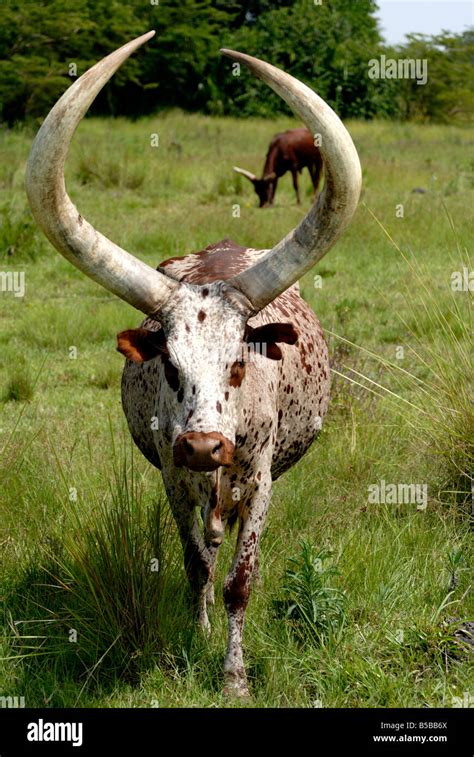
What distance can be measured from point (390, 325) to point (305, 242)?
5.57m

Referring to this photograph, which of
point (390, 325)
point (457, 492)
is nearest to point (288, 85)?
point (457, 492)

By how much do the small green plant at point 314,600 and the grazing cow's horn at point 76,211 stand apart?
1.29 metres

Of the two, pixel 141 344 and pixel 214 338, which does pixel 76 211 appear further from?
pixel 214 338

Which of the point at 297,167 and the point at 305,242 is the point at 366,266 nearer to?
the point at 297,167

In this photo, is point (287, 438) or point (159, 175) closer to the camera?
point (287, 438)

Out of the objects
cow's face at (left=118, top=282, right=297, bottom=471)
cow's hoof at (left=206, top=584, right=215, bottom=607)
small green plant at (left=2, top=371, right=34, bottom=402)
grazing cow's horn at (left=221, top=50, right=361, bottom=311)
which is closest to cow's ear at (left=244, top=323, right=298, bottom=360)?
cow's face at (left=118, top=282, right=297, bottom=471)

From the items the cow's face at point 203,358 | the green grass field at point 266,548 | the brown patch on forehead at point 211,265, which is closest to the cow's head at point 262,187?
the green grass field at point 266,548

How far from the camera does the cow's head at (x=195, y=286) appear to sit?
126 inches

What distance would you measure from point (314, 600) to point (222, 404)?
114cm

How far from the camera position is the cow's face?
3.21 meters

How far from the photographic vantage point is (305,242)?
11.5ft

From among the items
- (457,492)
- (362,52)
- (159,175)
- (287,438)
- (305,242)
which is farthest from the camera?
(362,52)

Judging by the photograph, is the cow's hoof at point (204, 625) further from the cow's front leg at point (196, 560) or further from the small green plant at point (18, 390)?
the small green plant at point (18, 390)
